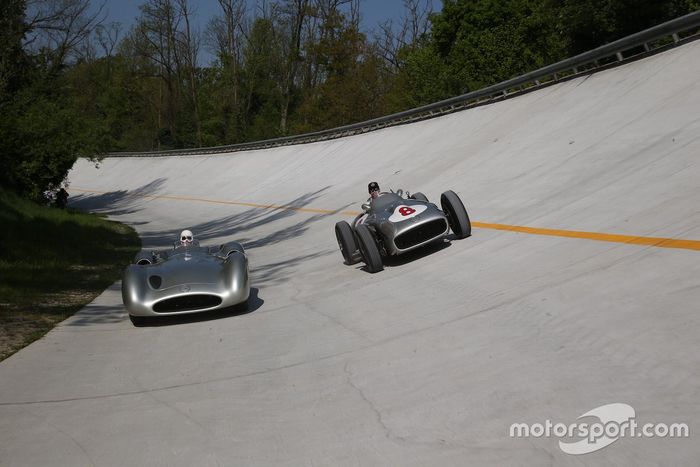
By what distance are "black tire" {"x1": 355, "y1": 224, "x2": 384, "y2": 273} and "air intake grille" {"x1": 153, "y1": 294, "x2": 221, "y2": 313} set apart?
2303mm

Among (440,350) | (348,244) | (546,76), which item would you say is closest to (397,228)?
(348,244)

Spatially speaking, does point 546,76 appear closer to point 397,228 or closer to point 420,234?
point 420,234

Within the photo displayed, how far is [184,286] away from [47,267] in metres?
6.45

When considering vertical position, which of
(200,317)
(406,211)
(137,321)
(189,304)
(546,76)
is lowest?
(200,317)

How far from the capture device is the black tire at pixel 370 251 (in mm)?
10204

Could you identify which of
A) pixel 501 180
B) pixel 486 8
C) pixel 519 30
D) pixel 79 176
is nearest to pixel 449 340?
pixel 501 180

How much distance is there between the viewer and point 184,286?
8797mm

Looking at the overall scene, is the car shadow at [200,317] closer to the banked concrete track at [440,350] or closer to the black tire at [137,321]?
the black tire at [137,321]

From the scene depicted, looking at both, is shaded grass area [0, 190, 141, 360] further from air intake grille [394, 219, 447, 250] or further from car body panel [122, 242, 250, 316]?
air intake grille [394, 219, 447, 250]

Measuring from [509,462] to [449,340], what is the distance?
8.06 ft

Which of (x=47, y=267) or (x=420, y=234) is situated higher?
(x=420, y=234)

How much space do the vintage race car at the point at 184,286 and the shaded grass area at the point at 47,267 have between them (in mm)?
1131

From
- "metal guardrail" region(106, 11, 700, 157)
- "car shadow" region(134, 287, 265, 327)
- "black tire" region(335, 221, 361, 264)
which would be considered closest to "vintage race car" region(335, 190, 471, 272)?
"black tire" region(335, 221, 361, 264)

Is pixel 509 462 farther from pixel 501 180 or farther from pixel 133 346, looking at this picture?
pixel 501 180
